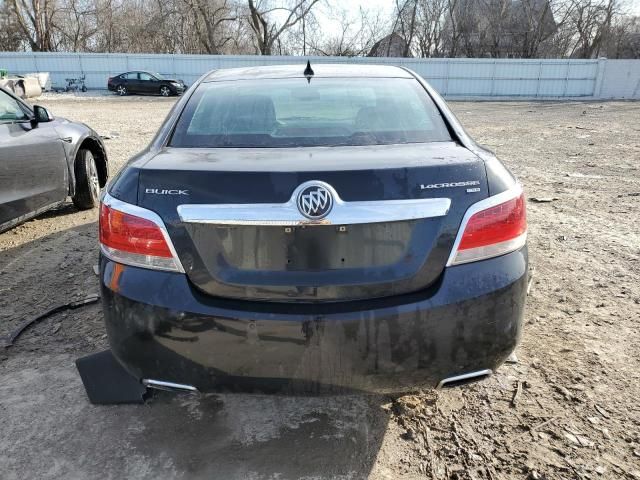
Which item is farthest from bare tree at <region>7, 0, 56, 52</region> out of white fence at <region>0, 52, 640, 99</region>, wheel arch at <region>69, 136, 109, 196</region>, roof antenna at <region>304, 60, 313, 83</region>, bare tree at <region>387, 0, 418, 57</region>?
roof antenna at <region>304, 60, 313, 83</region>

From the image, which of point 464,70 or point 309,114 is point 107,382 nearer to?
point 309,114

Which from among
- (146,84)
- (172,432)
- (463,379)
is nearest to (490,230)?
(463,379)

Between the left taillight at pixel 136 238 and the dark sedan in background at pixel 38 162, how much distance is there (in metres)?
2.98

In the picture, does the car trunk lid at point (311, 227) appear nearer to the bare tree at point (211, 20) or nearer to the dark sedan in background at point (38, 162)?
the dark sedan in background at point (38, 162)

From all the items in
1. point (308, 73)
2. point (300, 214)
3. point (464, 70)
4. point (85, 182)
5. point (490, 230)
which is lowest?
point (85, 182)

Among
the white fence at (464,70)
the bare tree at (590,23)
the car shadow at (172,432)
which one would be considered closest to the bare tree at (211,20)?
the white fence at (464,70)

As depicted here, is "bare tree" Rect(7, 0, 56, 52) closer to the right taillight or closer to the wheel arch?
the wheel arch

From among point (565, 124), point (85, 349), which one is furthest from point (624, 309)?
point (565, 124)

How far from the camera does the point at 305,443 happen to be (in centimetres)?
234

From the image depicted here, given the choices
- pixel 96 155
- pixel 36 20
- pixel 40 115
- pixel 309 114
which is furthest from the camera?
pixel 36 20

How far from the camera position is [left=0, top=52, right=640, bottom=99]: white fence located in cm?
3109

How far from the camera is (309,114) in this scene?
2740 mm

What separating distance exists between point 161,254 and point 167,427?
1.03 metres

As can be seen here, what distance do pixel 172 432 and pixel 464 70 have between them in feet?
109
